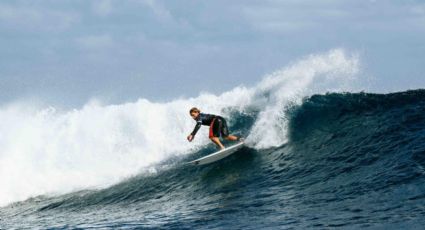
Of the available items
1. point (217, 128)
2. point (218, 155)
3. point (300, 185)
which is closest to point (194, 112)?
→ point (217, 128)

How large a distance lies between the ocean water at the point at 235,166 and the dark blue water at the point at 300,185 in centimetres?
3

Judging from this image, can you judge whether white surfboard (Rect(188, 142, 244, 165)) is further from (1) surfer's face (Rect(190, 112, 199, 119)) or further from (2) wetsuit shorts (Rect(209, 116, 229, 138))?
(1) surfer's face (Rect(190, 112, 199, 119))

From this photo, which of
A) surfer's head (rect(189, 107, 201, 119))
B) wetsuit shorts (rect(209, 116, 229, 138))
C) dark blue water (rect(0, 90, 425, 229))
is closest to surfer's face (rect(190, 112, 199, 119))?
surfer's head (rect(189, 107, 201, 119))

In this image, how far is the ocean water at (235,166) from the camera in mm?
8523

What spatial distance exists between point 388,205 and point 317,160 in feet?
13.6

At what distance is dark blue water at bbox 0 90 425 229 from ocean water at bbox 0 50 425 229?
3cm

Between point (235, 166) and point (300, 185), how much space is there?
9.48 ft

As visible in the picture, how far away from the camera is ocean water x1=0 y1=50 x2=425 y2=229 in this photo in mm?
8523

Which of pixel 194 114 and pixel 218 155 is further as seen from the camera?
pixel 218 155

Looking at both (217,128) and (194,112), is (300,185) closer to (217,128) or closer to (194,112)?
(217,128)

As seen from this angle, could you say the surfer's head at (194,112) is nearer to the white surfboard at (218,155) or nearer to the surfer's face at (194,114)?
the surfer's face at (194,114)

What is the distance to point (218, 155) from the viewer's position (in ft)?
43.5

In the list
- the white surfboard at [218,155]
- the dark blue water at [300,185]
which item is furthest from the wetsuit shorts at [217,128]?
the dark blue water at [300,185]

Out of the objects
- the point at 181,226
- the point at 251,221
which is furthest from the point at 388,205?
the point at 181,226
